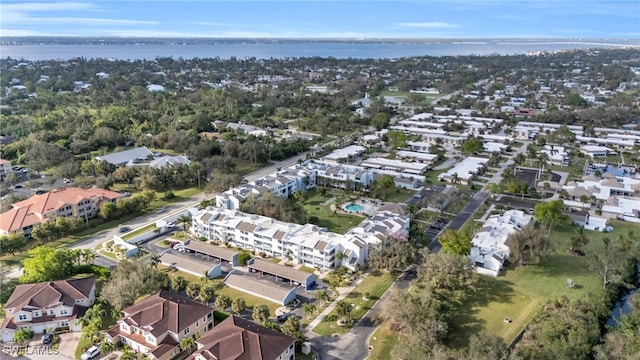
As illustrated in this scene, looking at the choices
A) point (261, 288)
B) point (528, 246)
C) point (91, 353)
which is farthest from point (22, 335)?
point (528, 246)

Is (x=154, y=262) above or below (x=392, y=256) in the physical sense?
below

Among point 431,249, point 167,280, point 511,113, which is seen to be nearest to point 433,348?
point 431,249

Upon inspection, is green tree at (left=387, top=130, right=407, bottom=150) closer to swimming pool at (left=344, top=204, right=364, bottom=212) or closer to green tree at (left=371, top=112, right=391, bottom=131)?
green tree at (left=371, top=112, right=391, bottom=131)

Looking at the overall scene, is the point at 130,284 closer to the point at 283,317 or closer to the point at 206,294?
the point at 206,294

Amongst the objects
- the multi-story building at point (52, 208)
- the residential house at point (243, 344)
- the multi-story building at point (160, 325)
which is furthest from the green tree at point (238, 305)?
the multi-story building at point (52, 208)

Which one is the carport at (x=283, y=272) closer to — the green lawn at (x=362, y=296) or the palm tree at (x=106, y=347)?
the green lawn at (x=362, y=296)
